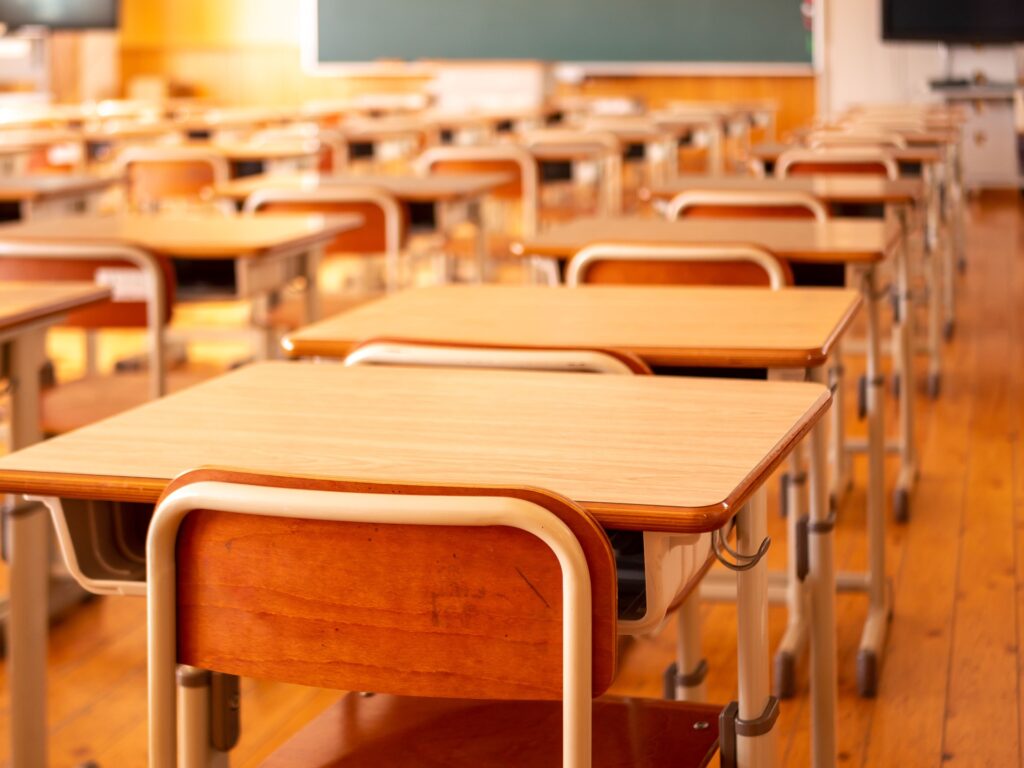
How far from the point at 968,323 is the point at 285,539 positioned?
5.81 meters

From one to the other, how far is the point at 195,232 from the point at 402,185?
150 centimetres

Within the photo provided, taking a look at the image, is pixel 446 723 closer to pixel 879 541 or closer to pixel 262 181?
pixel 879 541

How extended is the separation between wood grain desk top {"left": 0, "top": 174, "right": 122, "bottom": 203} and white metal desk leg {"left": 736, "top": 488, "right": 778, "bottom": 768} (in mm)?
3813

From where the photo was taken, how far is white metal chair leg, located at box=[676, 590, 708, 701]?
2326mm

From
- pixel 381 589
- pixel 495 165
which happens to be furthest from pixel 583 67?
pixel 381 589

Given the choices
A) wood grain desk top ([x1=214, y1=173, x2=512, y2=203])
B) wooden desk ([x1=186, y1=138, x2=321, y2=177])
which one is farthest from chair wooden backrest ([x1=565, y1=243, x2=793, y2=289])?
wooden desk ([x1=186, y1=138, x2=321, y2=177])

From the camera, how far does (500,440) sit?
154 cm

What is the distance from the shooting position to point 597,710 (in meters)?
1.69

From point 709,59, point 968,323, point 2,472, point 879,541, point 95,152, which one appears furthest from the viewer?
point 709,59

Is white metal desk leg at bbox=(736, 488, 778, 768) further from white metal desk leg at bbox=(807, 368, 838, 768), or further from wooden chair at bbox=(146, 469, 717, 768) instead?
white metal desk leg at bbox=(807, 368, 838, 768)

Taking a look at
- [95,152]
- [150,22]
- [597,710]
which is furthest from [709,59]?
[597,710]

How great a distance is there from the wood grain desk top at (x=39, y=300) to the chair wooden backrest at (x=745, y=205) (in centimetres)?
157

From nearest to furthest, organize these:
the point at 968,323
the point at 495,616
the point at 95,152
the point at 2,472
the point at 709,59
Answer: the point at 495,616 → the point at 2,472 → the point at 968,323 → the point at 95,152 → the point at 709,59

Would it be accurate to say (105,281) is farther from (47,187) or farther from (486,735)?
(486,735)
